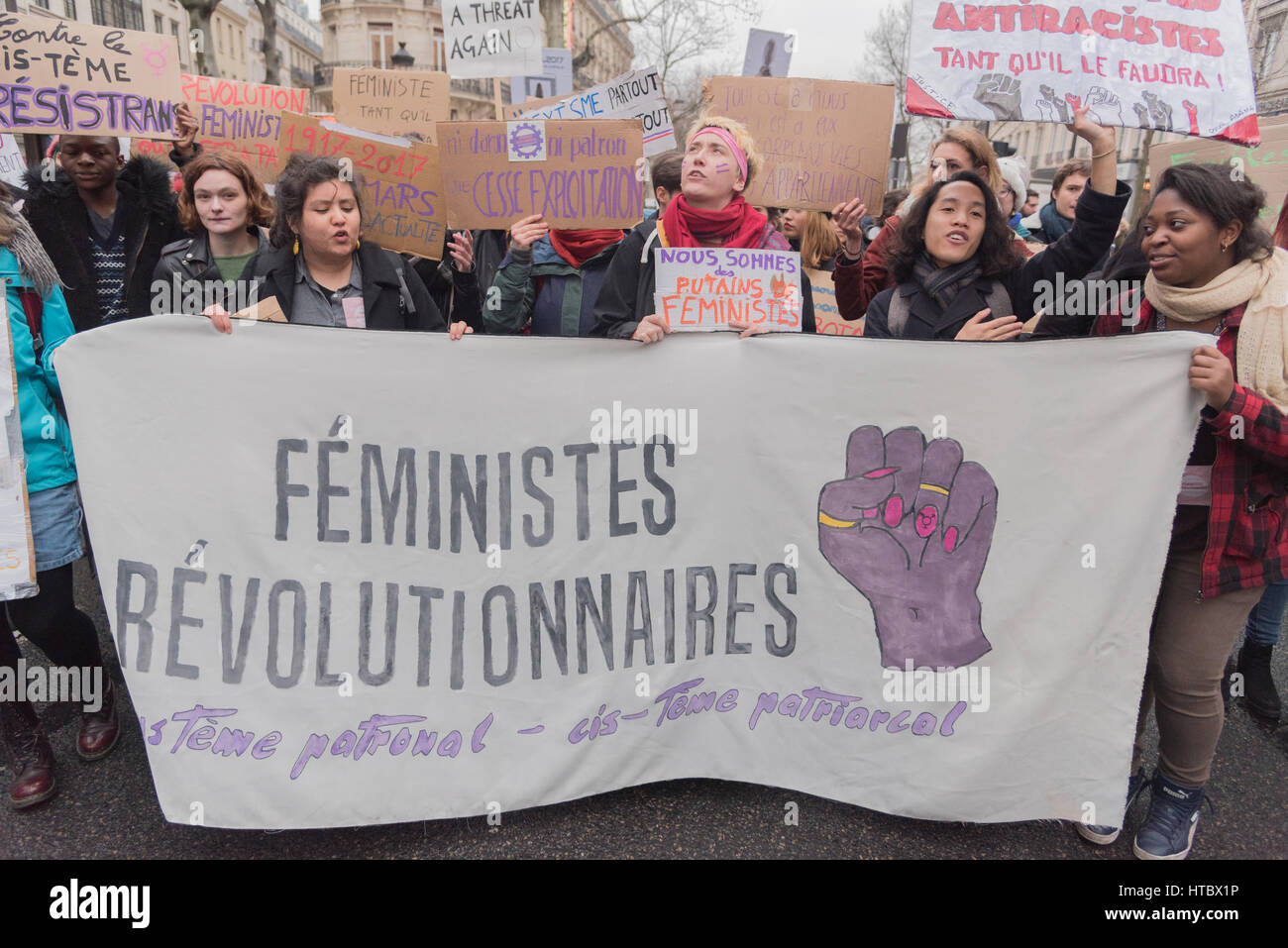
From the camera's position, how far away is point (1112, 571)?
248cm

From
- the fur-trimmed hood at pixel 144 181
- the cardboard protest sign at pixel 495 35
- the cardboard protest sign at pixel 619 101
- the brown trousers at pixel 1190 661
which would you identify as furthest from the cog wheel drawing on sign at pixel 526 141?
the brown trousers at pixel 1190 661

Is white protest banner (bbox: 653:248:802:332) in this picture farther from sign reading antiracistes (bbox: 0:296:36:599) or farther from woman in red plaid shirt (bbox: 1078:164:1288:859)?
sign reading antiracistes (bbox: 0:296:36:599)

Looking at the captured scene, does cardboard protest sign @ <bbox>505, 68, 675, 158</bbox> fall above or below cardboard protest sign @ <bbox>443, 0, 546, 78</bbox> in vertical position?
below

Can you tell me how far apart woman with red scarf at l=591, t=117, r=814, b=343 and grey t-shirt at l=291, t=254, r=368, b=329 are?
80 centimetres

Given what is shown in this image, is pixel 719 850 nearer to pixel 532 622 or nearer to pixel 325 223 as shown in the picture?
pixel 532 622

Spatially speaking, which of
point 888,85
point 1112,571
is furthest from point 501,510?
point 888,85

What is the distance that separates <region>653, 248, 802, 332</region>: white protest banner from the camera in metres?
2.72

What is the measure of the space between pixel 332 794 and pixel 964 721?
5.93 feet

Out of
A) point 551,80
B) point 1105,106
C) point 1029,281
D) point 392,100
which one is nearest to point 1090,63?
point 1105,106

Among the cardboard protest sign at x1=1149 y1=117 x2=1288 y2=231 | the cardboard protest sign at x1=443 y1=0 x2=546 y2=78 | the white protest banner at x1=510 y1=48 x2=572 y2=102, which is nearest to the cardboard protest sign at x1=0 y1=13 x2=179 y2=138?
the cardboard protest sign at x1=443 y1=0 x2=546 y2=78

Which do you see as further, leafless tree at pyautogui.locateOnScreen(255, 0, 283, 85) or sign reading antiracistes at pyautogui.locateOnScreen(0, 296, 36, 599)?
leafless tree at pyautogui.locateOnScreen(255, 0, 283, 85)

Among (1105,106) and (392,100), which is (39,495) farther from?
(1105,106)

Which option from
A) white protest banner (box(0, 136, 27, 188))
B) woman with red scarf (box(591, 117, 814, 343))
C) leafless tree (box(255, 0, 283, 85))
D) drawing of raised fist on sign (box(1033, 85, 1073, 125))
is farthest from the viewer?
leafless tree (box(255, 0, 283, 85))

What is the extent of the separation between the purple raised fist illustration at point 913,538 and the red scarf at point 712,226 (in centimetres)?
95
